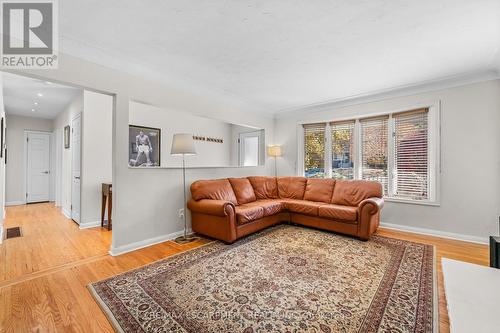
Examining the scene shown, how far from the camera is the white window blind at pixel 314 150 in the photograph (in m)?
4.93

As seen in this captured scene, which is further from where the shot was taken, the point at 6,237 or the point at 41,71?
the point at 6,237

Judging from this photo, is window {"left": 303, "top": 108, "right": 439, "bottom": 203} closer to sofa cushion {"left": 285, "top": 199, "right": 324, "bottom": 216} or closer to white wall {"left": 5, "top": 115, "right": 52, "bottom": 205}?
sofa cushion {"left": 285, "top": 199, "right": 324, "bottom": 216}

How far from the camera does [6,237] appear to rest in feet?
11.1

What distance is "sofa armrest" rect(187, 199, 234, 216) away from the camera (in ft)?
10.0

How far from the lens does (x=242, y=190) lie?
13.6ft

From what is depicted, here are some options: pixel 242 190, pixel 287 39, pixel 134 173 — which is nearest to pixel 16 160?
pixel 134 173

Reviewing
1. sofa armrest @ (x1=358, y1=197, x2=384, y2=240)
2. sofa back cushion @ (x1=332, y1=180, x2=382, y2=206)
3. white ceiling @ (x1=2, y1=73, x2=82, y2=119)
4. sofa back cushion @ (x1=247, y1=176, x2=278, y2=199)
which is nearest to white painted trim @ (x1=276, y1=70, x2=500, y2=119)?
sofa back cushion @ (x1=332, y1=180, x2=382, y2=206)

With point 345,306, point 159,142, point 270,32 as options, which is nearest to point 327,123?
point 270,32

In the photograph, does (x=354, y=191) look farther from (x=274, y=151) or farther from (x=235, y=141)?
(x=235, y=141)

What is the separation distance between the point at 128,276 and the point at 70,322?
648 mm

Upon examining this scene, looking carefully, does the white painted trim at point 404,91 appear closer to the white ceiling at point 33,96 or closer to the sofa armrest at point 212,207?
the sofa armrest at point 212,207

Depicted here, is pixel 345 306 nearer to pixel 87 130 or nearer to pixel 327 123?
pixel 327 123

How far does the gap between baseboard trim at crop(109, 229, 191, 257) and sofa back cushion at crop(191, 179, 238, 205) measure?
66 centimetres

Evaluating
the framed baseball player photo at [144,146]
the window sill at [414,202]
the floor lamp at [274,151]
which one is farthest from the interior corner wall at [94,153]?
the window sill at [414,202]
